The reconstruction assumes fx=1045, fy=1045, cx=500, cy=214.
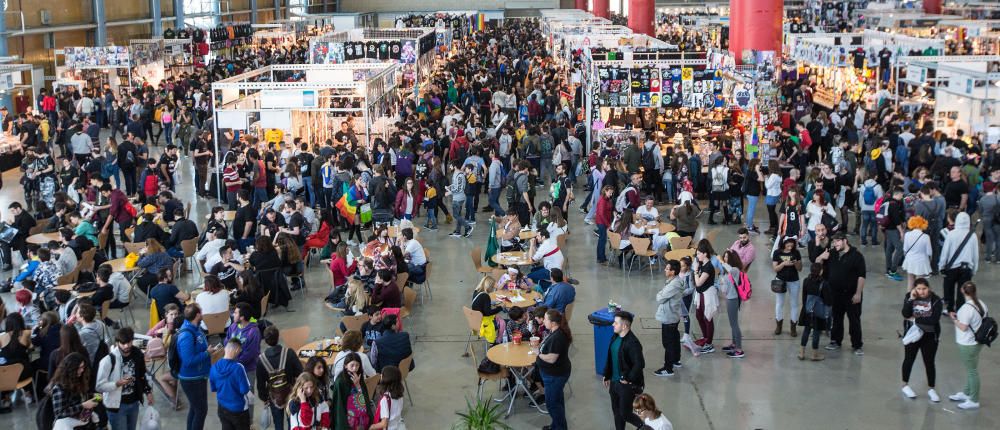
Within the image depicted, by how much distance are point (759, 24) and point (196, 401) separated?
19.8m

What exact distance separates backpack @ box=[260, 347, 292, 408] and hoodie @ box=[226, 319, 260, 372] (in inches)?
22.2

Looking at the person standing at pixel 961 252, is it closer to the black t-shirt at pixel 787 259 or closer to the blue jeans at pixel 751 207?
the black t-shirt at pixel 787 259

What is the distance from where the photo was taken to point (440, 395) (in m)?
9.25

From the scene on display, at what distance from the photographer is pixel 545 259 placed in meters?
11.4

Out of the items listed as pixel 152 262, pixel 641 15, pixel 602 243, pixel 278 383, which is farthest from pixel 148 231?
pixel 641 15

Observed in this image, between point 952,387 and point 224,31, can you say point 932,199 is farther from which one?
point 224,31

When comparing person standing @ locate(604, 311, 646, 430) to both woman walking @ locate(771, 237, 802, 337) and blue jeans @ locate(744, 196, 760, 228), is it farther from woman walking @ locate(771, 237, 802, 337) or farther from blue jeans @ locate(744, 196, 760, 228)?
blue jeans @ locate(744, 196, 760, 228)

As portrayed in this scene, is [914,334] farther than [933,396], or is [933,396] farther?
[933,396]

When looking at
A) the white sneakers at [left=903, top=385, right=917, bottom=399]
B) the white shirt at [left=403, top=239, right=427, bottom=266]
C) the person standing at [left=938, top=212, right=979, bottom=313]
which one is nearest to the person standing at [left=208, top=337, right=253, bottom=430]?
the white shirt at [left=403, top=239, right=427, bottom=266]

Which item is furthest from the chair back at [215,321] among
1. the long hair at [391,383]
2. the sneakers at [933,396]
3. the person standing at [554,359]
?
the sneakers at [933,396]

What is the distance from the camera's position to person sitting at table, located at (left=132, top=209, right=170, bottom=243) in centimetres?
1238

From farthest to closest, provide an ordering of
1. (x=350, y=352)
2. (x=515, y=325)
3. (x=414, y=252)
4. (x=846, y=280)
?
(x=414, y=252) < (x=846, y=280) < (x=515, y=325) < (x=350, y=352)

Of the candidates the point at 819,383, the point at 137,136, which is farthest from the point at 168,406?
the point at 137,136

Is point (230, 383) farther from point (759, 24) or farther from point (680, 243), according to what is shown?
point (759, 24)
